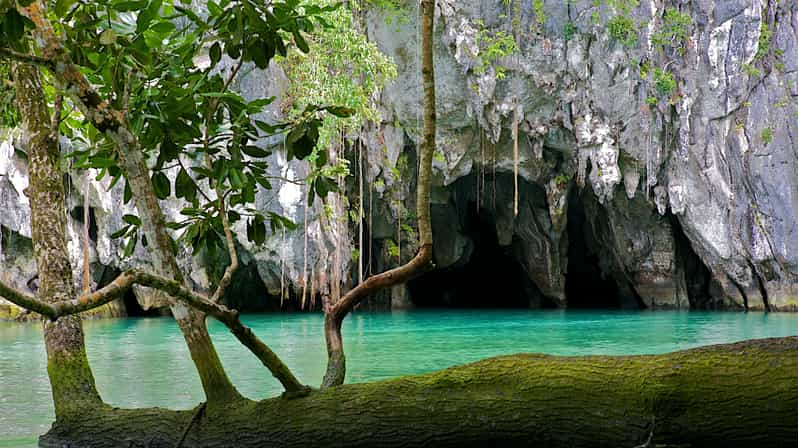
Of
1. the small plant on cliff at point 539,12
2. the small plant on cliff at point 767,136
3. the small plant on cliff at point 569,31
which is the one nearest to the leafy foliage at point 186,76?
the small plant on cliff at point 569,31

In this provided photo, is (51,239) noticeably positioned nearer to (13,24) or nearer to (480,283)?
(13,24)

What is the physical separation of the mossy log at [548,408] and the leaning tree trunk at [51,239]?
2.20 ft

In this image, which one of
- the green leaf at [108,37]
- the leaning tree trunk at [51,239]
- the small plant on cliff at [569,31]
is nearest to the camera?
the green leaf at [108,37]

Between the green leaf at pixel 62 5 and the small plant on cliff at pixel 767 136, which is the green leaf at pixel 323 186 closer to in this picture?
the green leaf at pixel 62 5

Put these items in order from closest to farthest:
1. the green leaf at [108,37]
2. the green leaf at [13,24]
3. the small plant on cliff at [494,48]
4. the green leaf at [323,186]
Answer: the green leaf at [13,24], the green leaf at [108,37], the green leaf at [323,186], the small plant on cliff at [494,48]

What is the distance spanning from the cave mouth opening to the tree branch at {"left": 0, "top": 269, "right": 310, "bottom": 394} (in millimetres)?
22215

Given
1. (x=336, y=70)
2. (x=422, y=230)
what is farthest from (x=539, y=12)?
(x=422, y=230)

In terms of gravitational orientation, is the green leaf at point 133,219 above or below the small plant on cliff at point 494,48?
below

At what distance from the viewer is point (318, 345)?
1159cm

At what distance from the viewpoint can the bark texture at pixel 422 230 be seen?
2.68 metres

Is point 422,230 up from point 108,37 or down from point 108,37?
down

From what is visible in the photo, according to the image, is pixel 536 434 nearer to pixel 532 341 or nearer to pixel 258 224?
pixel 258 224

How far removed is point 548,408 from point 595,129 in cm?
1650

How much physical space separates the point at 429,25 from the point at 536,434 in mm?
1415
